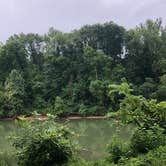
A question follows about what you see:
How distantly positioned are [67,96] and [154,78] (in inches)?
325

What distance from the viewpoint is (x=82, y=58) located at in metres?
33.7

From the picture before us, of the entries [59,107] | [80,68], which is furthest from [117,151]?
[80,68]

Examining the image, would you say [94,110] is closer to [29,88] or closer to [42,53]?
[29,88]

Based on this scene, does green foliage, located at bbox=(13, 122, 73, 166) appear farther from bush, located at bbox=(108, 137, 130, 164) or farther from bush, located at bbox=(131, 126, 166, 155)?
bush, located at bbox=(131, 126, 166, 155)

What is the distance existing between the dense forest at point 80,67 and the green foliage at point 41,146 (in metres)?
23.2

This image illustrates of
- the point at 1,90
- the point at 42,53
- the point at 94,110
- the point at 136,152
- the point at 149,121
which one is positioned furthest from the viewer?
the point at 42,53

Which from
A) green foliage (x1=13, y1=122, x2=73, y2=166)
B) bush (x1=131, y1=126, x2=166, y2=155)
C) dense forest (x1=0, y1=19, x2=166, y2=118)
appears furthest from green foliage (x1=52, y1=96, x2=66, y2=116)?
bush (x1=131, y1=126, x2=166, y2=155)

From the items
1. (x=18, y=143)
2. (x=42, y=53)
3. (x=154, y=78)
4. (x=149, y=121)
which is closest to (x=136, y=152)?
(x=149, y=121)

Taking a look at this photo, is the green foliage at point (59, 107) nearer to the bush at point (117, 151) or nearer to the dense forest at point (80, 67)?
the dense forest at point (80, 67)

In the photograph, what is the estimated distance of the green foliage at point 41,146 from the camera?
5.75 m

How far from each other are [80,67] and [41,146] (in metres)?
27.6

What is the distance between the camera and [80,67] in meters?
33.2

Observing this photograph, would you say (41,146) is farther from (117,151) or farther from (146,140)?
(146,140)

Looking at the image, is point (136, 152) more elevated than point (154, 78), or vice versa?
point (154, 78)
